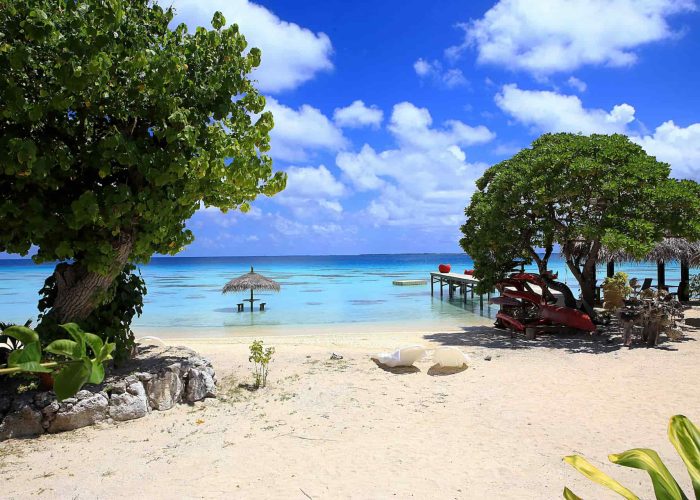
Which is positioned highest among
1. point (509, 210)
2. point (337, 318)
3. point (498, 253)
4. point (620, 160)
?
point (620, 160)

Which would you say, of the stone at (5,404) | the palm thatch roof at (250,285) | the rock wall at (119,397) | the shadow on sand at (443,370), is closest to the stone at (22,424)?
the rock wall at (119,397)

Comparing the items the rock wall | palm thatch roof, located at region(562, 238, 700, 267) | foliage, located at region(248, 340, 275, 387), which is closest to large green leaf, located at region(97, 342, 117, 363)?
the rock wall

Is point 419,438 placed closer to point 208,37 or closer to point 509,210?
point 208,37

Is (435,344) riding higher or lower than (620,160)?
lower

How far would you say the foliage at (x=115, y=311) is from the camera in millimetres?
6875

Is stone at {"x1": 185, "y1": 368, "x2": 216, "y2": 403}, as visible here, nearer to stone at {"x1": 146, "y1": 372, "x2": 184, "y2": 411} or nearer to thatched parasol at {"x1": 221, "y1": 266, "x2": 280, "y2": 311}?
stone at {"x1": 146, "y1": 372, "x2": 184, "y2": 411}

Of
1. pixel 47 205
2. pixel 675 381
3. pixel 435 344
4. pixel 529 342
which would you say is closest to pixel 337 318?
pixel 435 344

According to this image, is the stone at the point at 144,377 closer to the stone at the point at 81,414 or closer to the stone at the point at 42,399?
the stone at the point at 81,414

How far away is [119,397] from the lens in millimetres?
6363

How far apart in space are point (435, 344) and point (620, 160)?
249 inches

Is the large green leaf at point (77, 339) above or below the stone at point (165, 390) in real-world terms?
above

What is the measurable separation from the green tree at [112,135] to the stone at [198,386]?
1669mm

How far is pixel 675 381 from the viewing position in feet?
26.0

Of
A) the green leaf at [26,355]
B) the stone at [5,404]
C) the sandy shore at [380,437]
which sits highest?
the green leaf at [26,355]
